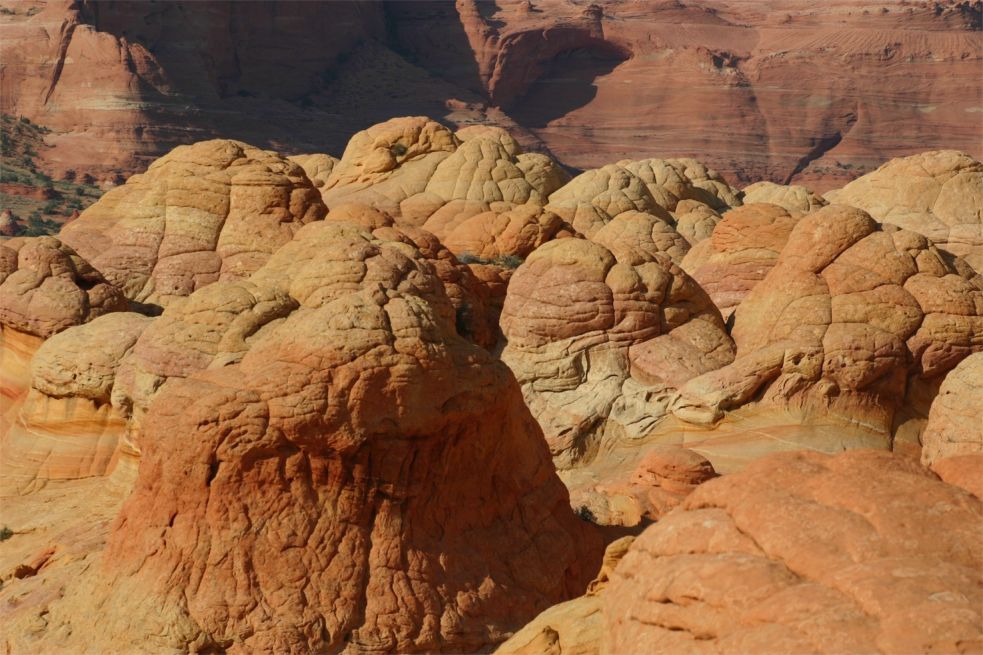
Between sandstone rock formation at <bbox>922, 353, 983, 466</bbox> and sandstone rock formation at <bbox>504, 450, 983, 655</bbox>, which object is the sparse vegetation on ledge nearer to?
sandstone rock formation at <bbox>922, 353, 983, 466</bbox>

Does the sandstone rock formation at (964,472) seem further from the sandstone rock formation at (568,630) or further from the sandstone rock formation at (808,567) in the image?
the sandstone rock formation at (568,630)

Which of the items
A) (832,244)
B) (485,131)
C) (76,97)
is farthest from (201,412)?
(76,97)

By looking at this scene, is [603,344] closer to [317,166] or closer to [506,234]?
[506,234]

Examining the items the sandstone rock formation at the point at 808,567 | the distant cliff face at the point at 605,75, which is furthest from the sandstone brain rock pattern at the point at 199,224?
the distant cliff face at the point at 605,75

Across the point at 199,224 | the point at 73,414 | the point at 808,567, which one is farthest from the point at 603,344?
the point at 808,567

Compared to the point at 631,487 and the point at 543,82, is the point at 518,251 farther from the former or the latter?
the point at 543,82
